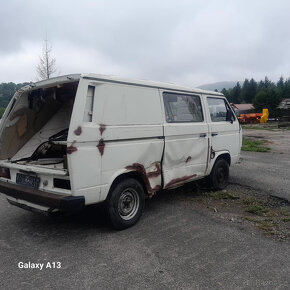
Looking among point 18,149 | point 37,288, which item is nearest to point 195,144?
point 18,149

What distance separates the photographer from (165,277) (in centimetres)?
298

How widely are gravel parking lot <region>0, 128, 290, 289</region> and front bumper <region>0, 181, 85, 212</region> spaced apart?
0.56 meters

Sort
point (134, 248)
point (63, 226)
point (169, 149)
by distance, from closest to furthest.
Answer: point (134, 248)
point (63, 226)
point (169, 149)

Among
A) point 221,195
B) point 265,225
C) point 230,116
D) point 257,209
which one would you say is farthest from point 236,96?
point 265,225

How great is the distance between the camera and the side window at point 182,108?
4.81 meters

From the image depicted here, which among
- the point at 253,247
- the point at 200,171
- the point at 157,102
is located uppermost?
the point at 157,102

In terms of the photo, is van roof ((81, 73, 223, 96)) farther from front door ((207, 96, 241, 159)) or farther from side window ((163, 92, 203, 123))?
front door ((207, 96, 241, 159))

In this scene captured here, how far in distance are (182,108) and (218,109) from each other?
4.30 ft

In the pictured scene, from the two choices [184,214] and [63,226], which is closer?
[63,226]

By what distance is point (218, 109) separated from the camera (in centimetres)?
611

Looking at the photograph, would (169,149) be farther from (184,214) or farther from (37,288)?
(37,288)

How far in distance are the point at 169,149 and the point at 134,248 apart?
175 cm

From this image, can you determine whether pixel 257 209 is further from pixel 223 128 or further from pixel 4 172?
pixel 4 172

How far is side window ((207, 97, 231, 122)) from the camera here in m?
5.87
